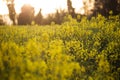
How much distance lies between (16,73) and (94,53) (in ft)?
12.6

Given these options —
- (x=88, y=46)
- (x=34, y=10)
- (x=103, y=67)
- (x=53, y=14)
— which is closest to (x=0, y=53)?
(x=103, y=67)

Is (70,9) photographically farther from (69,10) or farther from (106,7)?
(106,7)

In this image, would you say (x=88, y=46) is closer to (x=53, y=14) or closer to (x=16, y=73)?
(x=16, y=73)

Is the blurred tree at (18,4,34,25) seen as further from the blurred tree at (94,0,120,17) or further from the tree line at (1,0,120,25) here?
the blurred tree at (94,0,120,17)

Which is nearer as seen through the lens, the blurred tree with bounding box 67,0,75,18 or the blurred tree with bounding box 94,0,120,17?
the blurred tree with bounding box 94,0,120,17

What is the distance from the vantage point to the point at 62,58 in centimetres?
581

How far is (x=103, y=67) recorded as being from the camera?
22.8 ft

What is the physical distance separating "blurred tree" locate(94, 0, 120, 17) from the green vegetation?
51.7 ft

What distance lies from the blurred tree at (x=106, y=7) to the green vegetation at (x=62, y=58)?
15.7 meters

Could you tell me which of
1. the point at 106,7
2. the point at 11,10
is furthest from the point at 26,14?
the point at 106,7

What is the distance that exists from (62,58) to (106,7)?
25.9m

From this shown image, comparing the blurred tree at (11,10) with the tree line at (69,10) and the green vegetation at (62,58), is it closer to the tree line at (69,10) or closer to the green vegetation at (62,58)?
the tree line at (69,10)

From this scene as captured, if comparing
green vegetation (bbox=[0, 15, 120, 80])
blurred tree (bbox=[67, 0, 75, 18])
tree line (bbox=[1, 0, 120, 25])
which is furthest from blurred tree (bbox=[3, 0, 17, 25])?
green vegetation (bbox=[0, 15, 120, 80])

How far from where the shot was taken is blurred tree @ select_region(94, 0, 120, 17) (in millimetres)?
29703
